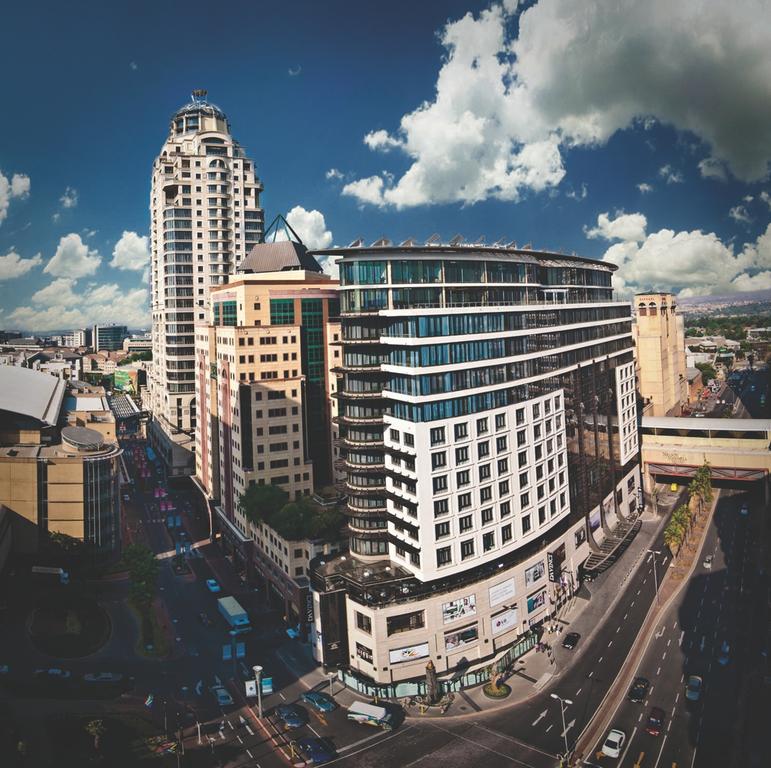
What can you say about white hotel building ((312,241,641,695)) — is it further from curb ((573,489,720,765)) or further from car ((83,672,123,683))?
car ((83,672,123,683))

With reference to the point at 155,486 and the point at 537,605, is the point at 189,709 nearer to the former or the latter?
the point at 537,605

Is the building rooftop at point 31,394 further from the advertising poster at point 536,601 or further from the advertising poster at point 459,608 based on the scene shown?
the advertising poster at point 536,601

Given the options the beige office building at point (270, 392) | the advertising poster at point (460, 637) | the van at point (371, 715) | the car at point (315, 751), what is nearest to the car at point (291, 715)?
the car at point (315, 751)

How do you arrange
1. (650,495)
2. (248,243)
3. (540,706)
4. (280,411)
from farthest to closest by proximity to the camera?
(248,243) → (650,495) → (280,411) → (540,706)

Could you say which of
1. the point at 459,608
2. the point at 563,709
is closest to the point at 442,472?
the point at 459,608

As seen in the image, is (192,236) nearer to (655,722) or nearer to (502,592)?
(502,592)

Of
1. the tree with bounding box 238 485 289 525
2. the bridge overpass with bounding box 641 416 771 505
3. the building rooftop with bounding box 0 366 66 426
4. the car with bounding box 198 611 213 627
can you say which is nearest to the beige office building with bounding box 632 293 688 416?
the bridge overpass with bounding box 641 416 771 505

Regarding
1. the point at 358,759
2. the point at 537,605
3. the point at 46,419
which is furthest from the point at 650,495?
the point at 46,419
